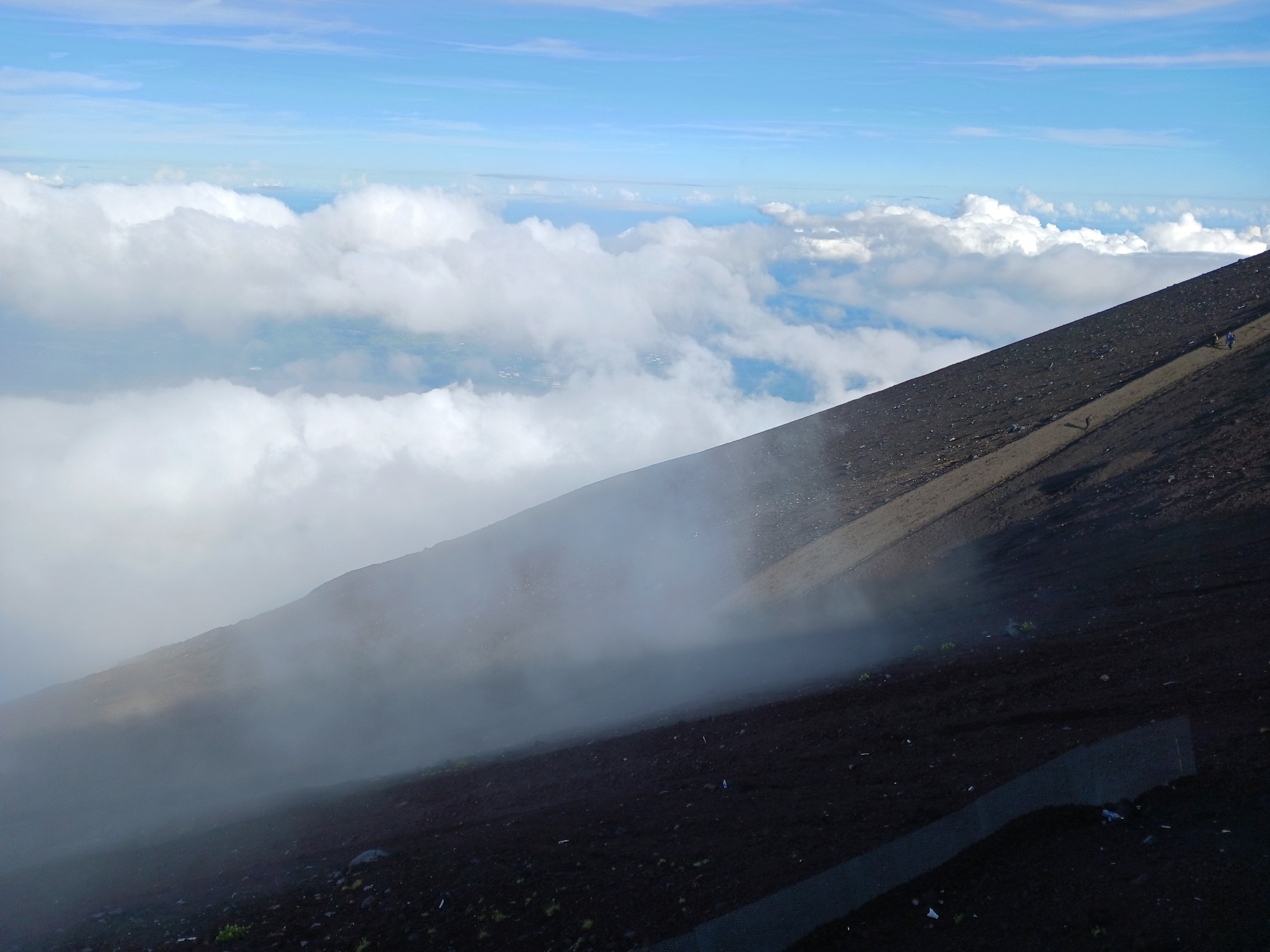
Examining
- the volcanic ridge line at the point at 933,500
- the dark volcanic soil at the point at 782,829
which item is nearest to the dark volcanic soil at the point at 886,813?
the dark volcanic soil at the point at 782,829

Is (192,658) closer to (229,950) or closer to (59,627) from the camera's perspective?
(229,950)

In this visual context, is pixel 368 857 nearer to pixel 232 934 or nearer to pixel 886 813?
pixel 232 934

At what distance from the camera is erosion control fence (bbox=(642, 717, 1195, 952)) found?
6.54 m

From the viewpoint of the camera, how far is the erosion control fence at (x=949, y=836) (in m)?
6.54

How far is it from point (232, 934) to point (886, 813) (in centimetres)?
628

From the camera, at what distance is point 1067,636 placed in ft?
40.4

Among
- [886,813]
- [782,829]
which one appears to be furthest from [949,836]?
[782,829]

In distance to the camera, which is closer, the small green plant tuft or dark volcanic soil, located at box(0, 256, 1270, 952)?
dark volcanic soil, located at box(0, 256, 1270, 952)

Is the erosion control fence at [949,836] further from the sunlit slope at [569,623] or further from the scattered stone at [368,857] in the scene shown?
the sunlit slope at [569,623]

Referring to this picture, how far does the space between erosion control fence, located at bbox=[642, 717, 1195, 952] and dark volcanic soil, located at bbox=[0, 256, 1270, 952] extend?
166mm

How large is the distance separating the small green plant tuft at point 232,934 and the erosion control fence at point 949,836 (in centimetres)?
428

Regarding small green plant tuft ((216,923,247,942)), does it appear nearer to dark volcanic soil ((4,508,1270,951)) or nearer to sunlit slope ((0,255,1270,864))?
dark volcanic soil ((4,508,1270,951))

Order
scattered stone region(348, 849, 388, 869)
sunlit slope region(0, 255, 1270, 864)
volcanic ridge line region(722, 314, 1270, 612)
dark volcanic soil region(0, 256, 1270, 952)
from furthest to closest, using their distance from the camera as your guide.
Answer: volcanic ridge line region(722, 314, 1270, 612), sunlit slope region(0, 255, 1270, 864), scattered stone region(348, 849, 388, 869), dark volcanic soil region(0, 256, 1270, 952)

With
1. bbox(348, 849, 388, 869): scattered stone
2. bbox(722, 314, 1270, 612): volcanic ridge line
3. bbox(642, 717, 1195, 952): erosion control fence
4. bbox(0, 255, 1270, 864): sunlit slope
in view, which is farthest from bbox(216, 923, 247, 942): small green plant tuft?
bbox(722, 314, 1270, 612): volcanic ridge line
